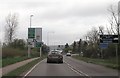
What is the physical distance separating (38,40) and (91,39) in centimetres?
4376

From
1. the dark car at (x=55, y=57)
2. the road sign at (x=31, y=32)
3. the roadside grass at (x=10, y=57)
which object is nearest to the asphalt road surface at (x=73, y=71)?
the roadside grass at (x=10, y=57)

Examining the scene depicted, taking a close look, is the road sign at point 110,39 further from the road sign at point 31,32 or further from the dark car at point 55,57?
the road sign at point 31,32

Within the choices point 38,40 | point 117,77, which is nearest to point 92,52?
point 38,40

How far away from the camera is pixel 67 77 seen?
20469mm

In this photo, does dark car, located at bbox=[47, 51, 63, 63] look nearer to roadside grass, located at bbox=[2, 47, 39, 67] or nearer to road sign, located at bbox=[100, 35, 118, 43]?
roadside grass, located at bbox=[2, 47, 39, 67]

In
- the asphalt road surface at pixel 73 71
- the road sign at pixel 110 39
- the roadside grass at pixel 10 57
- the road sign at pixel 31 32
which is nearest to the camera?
the asphalt road surface at pixel 73 71

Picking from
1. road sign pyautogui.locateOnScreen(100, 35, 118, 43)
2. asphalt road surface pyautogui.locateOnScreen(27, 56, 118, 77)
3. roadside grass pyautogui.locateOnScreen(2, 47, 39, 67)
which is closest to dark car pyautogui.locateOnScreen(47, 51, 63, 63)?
roadside grass pyautogui.locateOnScreen(2, 47, 39, 67)

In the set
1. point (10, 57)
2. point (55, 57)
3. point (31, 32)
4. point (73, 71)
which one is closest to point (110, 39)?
point (55, 57)

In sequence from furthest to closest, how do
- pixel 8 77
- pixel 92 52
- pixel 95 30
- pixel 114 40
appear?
pixel 95 30 < pixel 92 52 < pixel 114 40 < pixel 8 77

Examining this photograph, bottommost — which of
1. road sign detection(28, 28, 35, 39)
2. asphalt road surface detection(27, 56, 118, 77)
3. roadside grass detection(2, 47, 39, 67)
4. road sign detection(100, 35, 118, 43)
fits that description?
asphalt road surface detection(27, 56, 118, 77)

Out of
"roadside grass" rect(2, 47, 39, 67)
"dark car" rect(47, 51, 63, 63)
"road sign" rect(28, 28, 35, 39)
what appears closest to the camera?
"roadside grass" rect(2, 47, 39, 67)

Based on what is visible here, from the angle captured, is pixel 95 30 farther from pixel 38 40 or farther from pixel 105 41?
pixel 105 41

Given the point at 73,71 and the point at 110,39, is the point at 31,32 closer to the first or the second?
→ the point at 110,39

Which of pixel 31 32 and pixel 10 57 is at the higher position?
pixel 31 32
